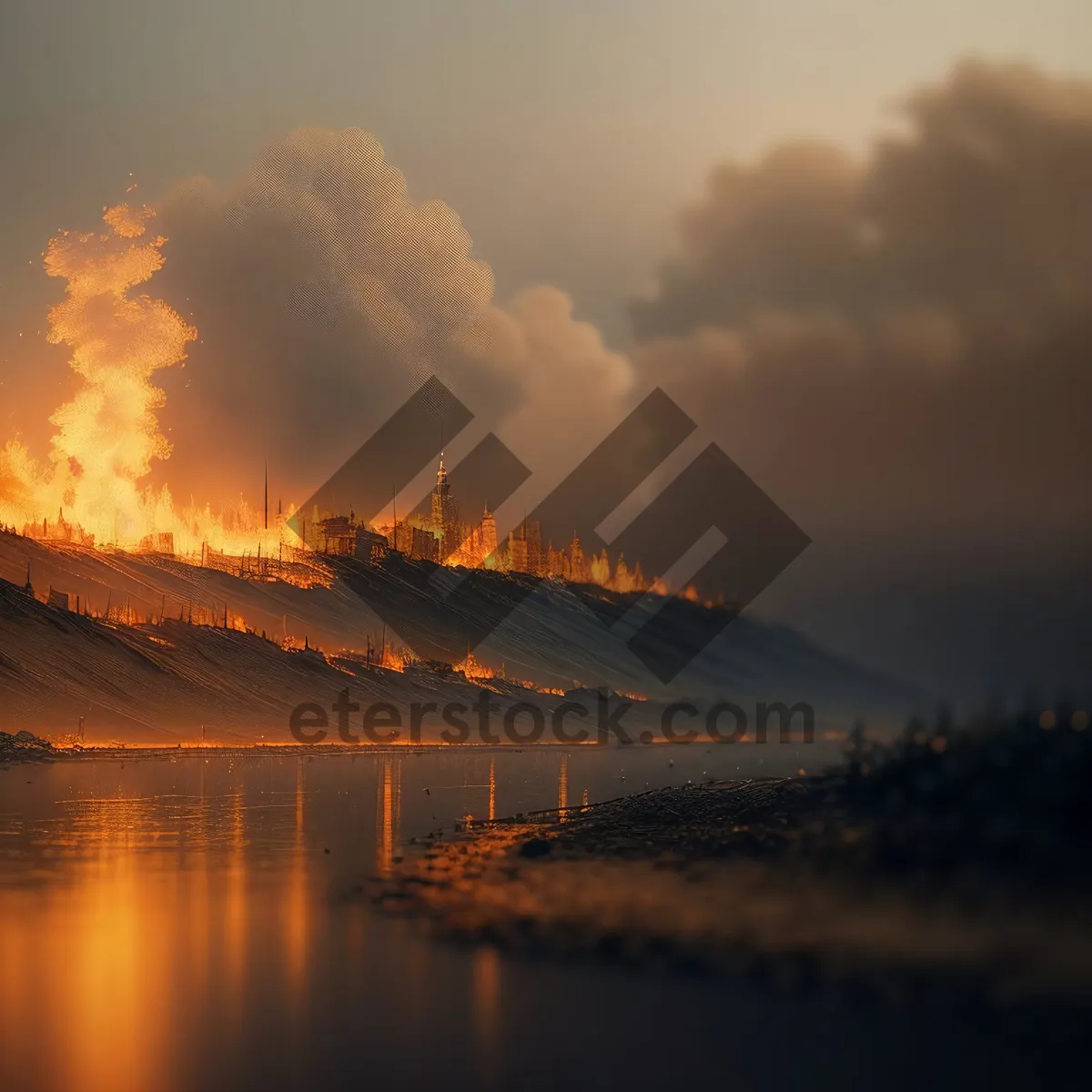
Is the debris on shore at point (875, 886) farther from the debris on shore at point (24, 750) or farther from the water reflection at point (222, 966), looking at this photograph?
the debris on shore at point (24, 750)

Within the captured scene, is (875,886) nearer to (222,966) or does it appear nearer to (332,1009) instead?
(332,1009)

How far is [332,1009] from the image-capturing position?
2414cm

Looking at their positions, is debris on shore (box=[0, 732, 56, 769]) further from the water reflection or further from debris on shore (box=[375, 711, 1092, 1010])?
debris on shore (box=[375, 711, 1092, 1010])

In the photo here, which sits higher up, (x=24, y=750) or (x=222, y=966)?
(x=222, y=966)

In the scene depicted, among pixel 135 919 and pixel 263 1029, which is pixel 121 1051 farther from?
pixel 135 919

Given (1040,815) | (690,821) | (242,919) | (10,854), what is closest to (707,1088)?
(1040,815)

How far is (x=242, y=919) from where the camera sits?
113 ft

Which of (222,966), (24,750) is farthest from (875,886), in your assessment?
(24,750)

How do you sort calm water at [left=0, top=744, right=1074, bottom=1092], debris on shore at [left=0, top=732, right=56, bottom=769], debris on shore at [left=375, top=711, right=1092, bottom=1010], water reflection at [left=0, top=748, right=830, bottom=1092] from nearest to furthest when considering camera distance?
calm water at [left=0, top=744, right=1074, bottom=1092] < water reflection at [left=0, top=748, right=830, bottom=1092] < debris on shore at [left=375, top=711, right=1092, bottom=1010] < debris on shore at [left=0, top=732, right=56, bottom=769]

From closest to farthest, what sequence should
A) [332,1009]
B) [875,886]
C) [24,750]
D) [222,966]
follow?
[332,1009], [222,966], [875,886], [24,750]

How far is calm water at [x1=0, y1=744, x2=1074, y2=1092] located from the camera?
19.4m

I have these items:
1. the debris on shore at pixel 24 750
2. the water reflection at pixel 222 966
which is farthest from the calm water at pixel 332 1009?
the debris on shore at pixel 24 750

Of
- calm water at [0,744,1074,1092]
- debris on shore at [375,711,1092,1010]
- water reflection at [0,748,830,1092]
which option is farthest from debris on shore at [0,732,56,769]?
debris on shore at [375,711,1092,1010]

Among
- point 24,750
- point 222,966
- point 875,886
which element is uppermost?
point 875,886
